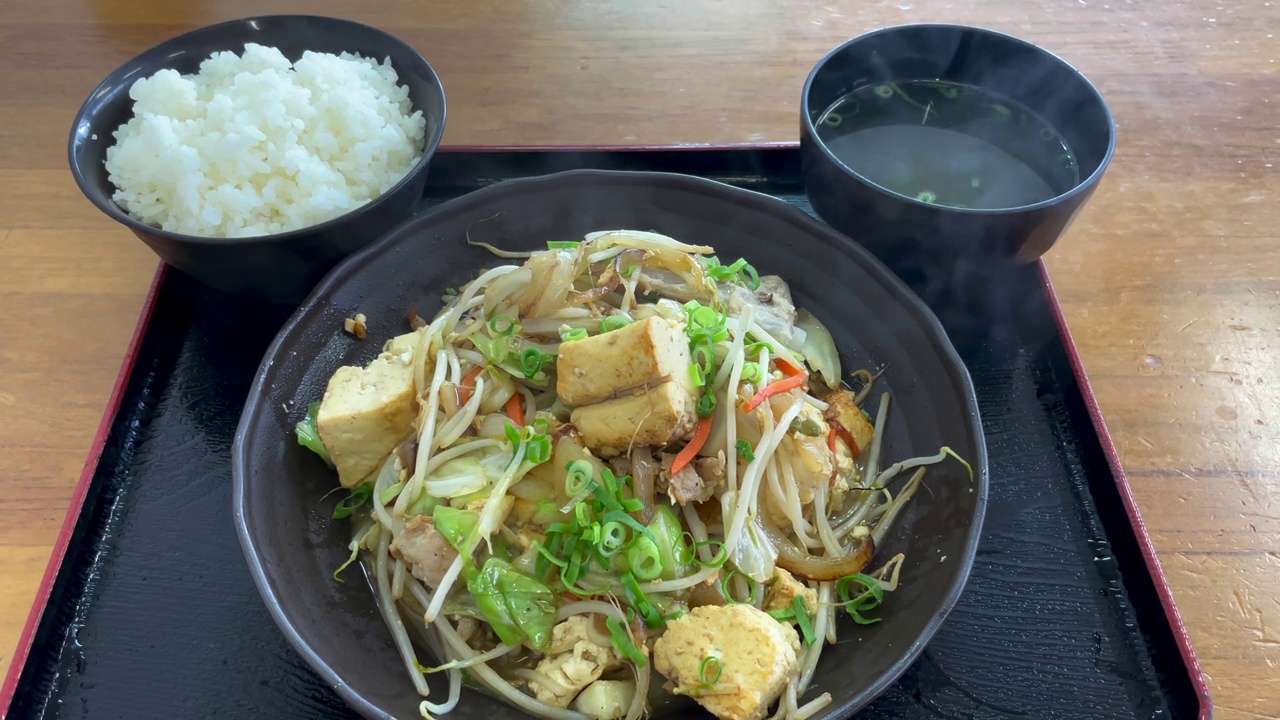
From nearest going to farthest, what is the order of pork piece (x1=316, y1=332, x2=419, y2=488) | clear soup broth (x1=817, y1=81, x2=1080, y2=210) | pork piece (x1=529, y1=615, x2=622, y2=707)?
pork piece (x1=529, y1=615, x2=622, y2=707)
pork piece (x1=316, y1=332, x2=419, y2=488)
clear soup broth (x1=817, y1=81, x2=1080, y2=210)

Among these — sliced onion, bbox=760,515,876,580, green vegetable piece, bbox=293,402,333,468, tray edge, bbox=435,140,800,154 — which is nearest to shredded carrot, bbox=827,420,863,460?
sliced onion, bbox=760,515,876,580

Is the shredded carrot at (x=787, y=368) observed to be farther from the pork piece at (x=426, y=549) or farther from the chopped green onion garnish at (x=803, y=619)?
the pork piece at (x=426, y=549)

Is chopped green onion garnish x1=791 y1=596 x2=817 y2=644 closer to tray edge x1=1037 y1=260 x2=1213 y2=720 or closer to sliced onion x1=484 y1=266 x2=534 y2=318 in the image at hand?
tray edge x1=1037 y1=260 x2=1213 y2=720

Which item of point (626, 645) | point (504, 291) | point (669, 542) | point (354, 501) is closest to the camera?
point (626, 645)

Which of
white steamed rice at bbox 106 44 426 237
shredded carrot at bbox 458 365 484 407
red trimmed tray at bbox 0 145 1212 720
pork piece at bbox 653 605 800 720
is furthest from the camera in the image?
white steamed rice at bbox 106 44 426 237

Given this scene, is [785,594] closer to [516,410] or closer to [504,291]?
[516,410]

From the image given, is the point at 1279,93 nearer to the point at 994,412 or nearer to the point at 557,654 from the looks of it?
the point at 994,412

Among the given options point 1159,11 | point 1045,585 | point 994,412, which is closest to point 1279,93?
point 1159,11

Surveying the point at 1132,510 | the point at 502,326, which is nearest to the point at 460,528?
the point at 502,326
